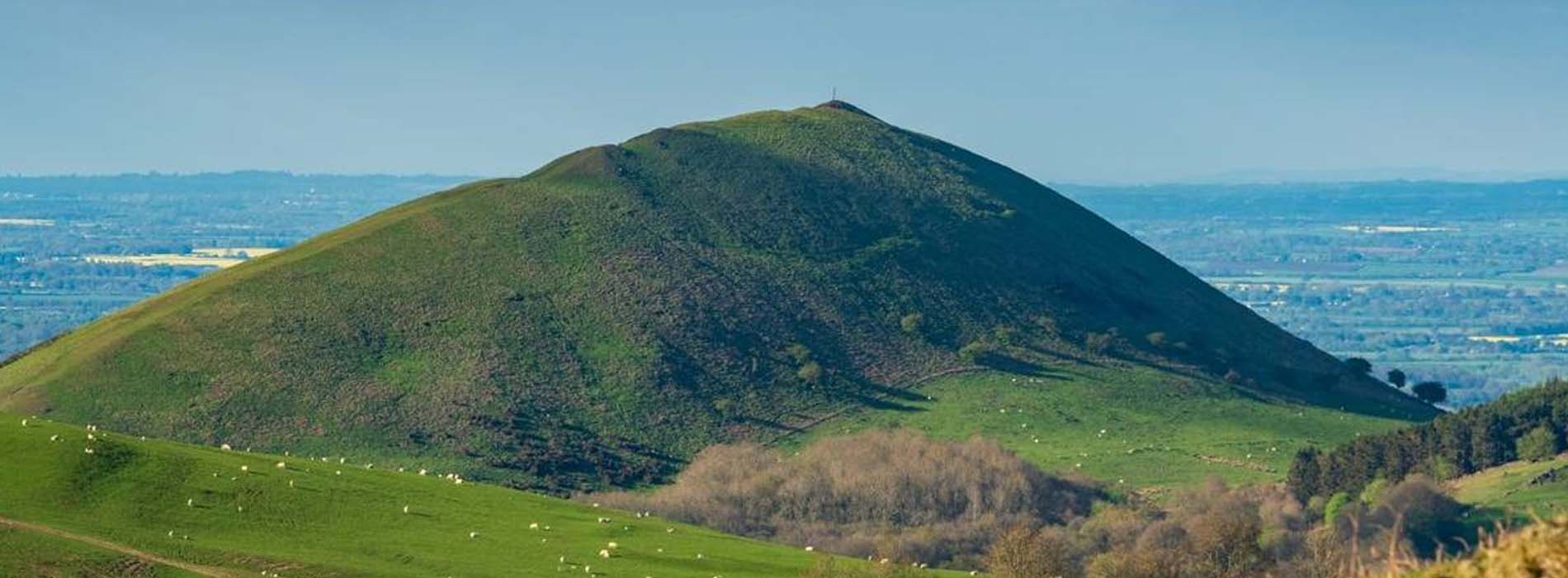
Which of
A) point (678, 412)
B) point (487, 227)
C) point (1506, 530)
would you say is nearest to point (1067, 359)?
point (678, 412)

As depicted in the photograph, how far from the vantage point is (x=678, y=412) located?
516ft

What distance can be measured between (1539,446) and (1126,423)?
1263 inches

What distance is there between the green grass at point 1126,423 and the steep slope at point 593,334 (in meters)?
3.95

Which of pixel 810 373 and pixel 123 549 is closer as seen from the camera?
pixel 123 549

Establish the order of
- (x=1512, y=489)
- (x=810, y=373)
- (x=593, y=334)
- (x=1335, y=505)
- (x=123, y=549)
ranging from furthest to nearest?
(x=810, y=373), (x=593, y=334), (x=1512, y=489), (x=1335, y=505), (x=123, y=549)

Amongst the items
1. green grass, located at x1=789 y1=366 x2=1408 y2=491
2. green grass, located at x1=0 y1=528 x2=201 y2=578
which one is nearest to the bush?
green grass, located at x1=789 y1=366 x2=1408 y2=491

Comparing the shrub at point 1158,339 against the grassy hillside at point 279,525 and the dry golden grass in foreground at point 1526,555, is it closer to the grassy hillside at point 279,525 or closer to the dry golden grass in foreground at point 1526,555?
the grassy hillside at point 279,525

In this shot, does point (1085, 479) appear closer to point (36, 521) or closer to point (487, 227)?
point (487, 227)

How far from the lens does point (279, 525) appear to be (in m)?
69.8

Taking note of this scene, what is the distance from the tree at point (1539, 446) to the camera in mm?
139250

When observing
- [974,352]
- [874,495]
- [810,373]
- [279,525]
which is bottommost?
[874,495]

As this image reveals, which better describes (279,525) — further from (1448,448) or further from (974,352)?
(974,352)

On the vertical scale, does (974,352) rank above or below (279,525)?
above

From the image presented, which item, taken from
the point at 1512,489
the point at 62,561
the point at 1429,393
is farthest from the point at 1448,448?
the point at 62,561
